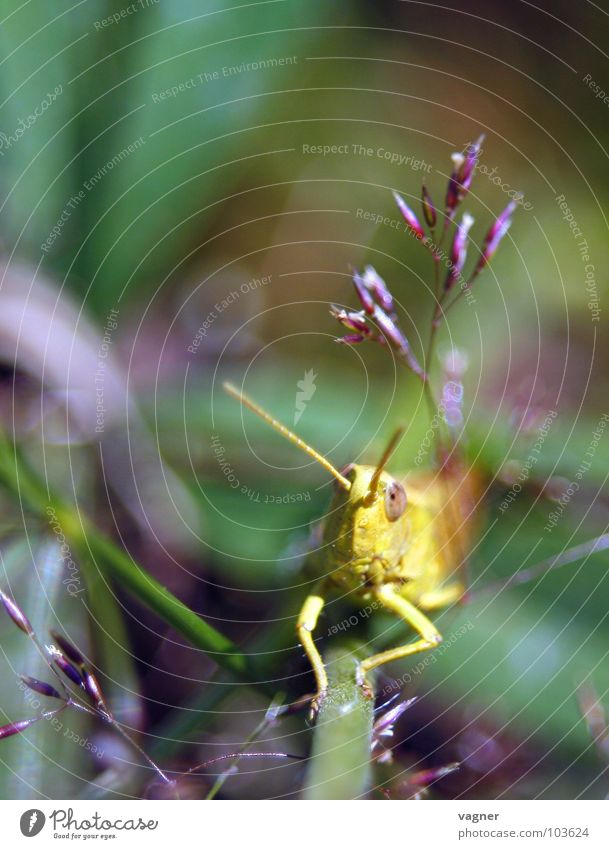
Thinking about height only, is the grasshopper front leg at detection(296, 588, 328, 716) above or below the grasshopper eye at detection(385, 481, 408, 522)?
below

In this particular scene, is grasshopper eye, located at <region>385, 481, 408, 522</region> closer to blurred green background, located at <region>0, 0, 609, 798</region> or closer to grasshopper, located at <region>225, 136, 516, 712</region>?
grasshopper, located at <region>225, 136, 516, 712</region>

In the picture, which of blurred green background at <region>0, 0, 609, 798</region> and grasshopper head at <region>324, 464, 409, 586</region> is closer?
grasshopper head at <region>324, 464, 409, 586</region>

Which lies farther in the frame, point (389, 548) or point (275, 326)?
point (275, 326)

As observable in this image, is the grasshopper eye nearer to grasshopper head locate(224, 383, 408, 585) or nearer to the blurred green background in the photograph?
grasshopper head locate(224, 383, 408, 585)

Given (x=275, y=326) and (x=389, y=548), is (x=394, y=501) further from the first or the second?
(x=275, y=326)
